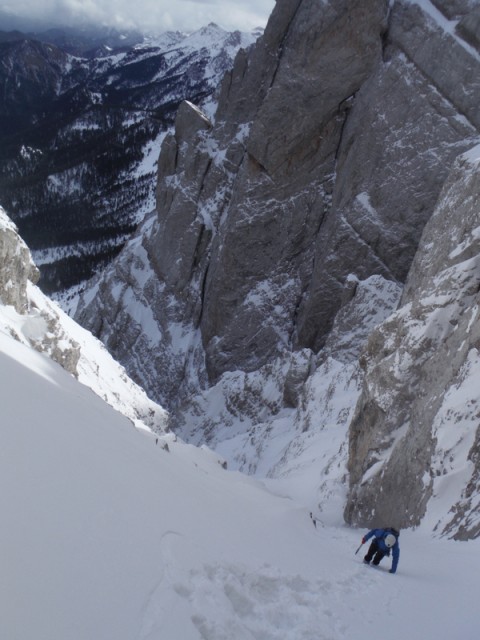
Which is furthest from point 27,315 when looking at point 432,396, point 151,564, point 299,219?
point 299,219

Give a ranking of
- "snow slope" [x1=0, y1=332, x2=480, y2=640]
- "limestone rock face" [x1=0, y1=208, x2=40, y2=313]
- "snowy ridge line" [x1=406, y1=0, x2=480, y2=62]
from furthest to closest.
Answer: "snowy ridge line" [x1=406, y1=0, x2=480, y2=62] < "limestone rock face" [x1=0, y1=208, x2=40, y2=313] < "snow slope" [x1=0, y1=332, x2=480, y2=640]

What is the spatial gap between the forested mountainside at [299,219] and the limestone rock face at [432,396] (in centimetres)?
261

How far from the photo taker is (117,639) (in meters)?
Answer: 4.22

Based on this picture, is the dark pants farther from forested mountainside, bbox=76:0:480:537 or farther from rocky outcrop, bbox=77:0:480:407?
rocky outcrop, bbox=77:0:480:407

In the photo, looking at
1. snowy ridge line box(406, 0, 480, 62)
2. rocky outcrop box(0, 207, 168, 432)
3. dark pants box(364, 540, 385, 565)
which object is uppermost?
snowy ridge line box(406, 0, 480, 62)

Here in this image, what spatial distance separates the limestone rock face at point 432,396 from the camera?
12219 mm

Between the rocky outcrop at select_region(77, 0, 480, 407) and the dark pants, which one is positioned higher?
the rocky outcrop at select_region(77, 0, 480, 407)

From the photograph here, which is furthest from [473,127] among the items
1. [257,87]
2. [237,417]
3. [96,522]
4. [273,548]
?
[96,522]

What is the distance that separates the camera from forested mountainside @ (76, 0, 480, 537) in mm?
36500

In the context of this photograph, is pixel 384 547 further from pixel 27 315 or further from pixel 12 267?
pixel 27 315

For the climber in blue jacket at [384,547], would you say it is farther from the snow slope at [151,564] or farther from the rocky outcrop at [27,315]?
the rocky outcrop at [27,315]

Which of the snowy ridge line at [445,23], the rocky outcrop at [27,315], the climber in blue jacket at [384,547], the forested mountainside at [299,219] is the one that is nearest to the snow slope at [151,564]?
the climber in blue jacket at [384,547]

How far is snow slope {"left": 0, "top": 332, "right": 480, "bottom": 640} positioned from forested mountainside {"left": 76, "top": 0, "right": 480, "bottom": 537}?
1391 cm

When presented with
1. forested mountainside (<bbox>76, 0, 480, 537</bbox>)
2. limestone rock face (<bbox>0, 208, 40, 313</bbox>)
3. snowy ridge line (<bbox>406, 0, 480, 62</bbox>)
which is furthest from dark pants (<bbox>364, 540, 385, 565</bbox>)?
snowy ridge line (<bbox>406, 0, 480, 62</bbox>)
